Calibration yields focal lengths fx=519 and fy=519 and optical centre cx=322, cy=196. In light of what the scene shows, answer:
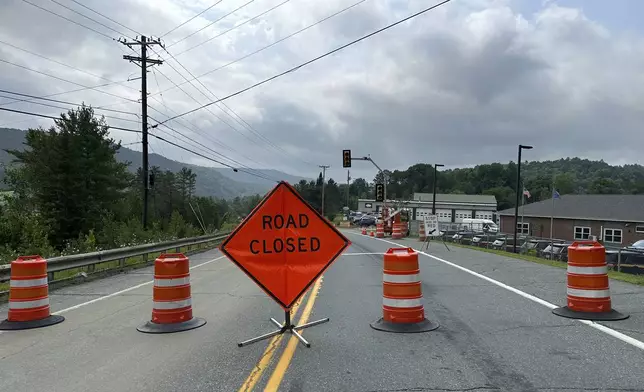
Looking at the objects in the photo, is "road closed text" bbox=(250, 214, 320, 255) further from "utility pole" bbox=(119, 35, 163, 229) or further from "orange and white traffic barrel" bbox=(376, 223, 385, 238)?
"orange and white traffic barrel" bbox=(376, 223, 385, 238)

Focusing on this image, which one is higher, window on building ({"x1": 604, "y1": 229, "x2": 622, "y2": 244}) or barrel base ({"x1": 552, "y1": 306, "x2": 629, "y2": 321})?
barrel base ({"x1": 552, "y1": 306, "x2": 629, "y2": 321})

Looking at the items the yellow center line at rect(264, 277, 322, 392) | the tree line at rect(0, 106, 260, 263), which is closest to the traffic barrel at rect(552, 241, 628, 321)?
the yellow center line at rect(264, 277, 322, 392)

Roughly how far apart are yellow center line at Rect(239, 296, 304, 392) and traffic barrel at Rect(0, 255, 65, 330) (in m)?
3.85

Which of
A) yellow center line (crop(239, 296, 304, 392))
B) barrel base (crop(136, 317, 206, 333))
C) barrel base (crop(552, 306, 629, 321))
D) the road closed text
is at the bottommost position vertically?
barrel base (crop(136, 317, 206, 333))

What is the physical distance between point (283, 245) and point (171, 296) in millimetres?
1958

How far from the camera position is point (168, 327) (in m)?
7.48

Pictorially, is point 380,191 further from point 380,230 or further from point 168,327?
point 168,327

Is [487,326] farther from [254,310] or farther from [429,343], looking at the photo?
[254,310]

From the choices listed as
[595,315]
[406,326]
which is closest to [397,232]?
[595,315]

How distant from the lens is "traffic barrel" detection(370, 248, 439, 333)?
7.32 meters

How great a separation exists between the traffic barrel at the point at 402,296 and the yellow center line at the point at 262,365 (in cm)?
151

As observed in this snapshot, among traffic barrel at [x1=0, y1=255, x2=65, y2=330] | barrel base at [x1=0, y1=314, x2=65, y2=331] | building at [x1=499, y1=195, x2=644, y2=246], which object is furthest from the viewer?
building at [x1=499, y1=195, x2=644, y2=246]

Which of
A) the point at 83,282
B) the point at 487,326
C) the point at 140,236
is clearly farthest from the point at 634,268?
the point at 140,236

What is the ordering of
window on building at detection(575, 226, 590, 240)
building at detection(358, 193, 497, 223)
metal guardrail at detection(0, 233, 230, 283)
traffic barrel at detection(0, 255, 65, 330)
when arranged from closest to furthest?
traffic barrel at detection(0, 255, 65, 330), metal guardrail at detection(0, 233, 230, 283), window on building at detection(575, 226, 590, 240), building at detection(358, 193, 497, 223)
